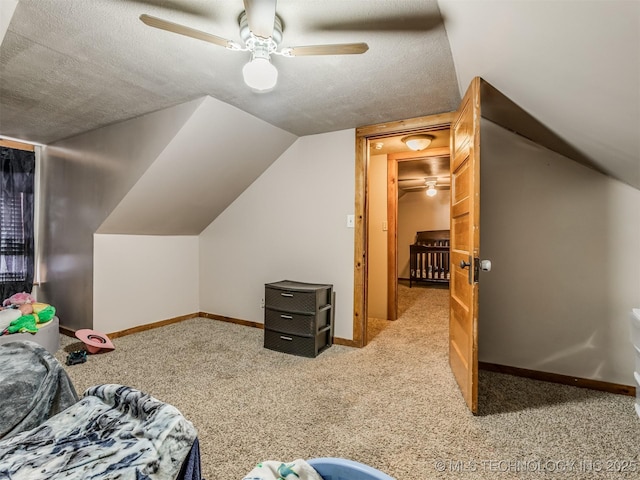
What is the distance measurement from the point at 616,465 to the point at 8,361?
2.59 m

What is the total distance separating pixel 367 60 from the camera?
1.91m

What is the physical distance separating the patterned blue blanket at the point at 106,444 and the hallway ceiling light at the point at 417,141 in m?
3.21

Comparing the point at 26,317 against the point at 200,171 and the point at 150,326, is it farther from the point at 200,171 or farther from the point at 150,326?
the point at 200,171

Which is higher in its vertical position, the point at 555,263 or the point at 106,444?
the point at 555,263

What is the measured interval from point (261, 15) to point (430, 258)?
6.05 meters

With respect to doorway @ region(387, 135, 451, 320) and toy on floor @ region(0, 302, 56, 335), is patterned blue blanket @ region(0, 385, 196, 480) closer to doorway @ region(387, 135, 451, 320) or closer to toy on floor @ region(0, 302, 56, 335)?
toy on floor @ region(0, 302, 56, 335)

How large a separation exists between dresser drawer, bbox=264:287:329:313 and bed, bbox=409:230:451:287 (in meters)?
4.22

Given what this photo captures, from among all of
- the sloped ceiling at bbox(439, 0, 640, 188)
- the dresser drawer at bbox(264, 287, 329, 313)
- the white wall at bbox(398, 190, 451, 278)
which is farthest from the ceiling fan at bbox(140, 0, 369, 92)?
the white wall at bbox(398, 190, 451, 278)

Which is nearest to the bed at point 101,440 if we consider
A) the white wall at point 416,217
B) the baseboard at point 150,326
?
the baseboard at point 150,326

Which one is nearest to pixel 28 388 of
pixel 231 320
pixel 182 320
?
pixel 231 320

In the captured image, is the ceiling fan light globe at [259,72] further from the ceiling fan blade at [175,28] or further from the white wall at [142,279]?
the white wall at [142,279]

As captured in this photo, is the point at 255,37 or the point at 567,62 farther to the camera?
the point at 255,37

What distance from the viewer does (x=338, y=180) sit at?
3.17 m

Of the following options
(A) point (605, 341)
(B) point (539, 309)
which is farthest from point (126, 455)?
(A) point (605, 341)
